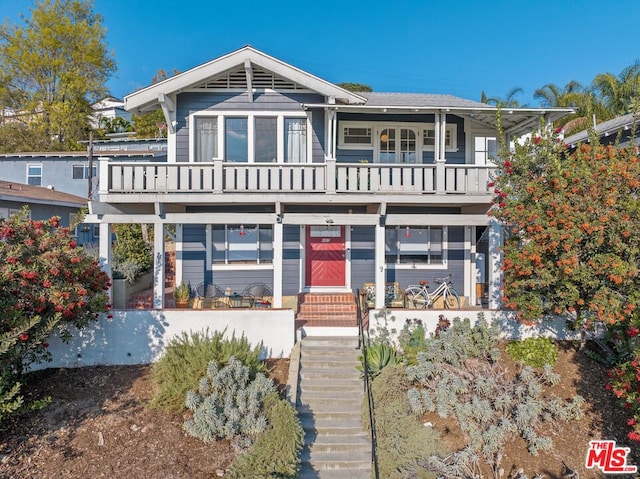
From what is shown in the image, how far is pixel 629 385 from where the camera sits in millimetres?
6250

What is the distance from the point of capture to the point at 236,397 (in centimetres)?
661

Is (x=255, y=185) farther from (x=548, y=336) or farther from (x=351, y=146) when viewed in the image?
(x=548, y=336)

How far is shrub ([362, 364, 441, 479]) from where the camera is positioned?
245 inches

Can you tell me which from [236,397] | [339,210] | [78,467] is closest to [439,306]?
[339,210]

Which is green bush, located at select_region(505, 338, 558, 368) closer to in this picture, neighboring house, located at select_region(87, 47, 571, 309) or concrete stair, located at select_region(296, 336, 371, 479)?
neighboring house, located at select_region(87, 47, 571, 309)

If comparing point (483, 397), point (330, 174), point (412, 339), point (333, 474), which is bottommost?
point (333, 474)

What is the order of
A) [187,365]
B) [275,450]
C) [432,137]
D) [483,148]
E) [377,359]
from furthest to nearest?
[483,148], [432,137], [377,359], [187,365], [275,450]

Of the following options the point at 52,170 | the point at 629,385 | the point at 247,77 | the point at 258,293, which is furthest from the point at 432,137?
the point at 52,170

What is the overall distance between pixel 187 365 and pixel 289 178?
4.94 m

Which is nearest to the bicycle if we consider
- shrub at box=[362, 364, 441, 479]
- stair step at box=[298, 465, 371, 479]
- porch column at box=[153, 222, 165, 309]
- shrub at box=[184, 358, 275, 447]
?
shrub at box=[362, 364, 441, 479]

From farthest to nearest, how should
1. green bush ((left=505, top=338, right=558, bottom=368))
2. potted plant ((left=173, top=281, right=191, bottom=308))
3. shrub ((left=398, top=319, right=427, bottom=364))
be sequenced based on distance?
potted plant ((left=173, top=281, right=191, bottom=308)) → shrub ((left=398, top=319, right=427, bottom=364)) → green bush ((left=505, top=338, right=558, bottom=368))

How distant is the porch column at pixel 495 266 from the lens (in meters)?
9.52

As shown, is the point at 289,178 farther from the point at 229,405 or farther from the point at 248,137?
the point at 229,405

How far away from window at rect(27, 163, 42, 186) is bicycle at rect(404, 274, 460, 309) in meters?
20.8
